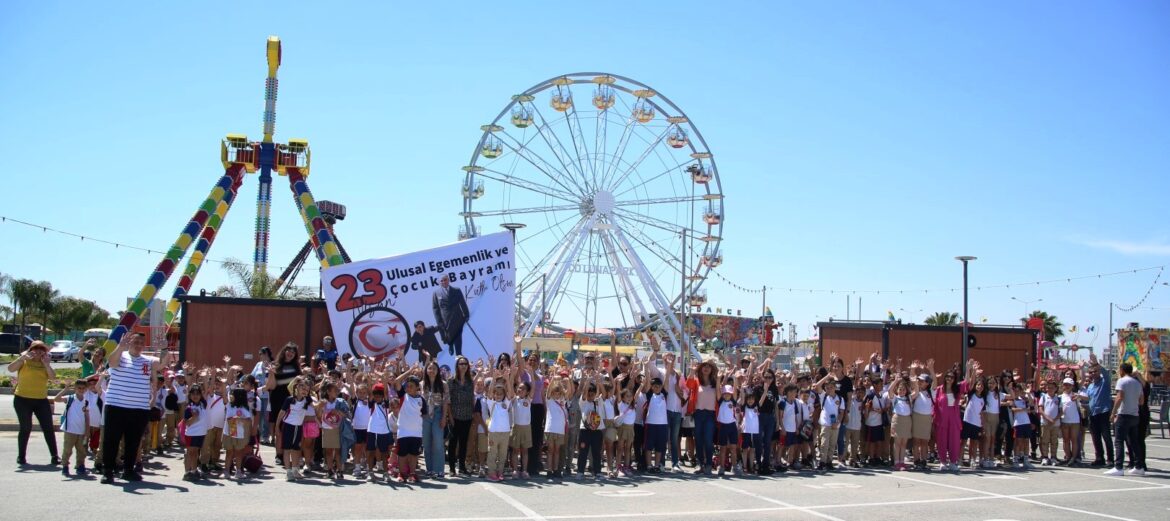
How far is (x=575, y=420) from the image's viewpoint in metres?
12.1

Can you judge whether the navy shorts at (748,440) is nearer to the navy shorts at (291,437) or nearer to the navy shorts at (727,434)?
the navy shorts at (727,434)

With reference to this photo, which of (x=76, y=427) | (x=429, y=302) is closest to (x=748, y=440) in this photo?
(x=76, y=427)

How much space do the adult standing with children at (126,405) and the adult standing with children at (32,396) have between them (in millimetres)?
1408

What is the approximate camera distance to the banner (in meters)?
18.2

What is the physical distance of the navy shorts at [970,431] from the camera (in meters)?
13.9

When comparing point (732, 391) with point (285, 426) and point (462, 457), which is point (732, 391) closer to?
point (462, 457)

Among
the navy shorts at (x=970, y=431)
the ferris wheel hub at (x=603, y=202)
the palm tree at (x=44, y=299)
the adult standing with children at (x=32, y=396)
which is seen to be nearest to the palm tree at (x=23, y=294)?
the palm tree at (x=44, y=299)

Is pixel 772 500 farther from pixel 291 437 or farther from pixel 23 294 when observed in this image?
pixel 23 294

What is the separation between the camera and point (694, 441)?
13.2 meters

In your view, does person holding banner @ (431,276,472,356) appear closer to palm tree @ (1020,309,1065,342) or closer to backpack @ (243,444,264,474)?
backpack @ (243,444,264,474)

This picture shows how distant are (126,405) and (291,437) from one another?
1793 mm

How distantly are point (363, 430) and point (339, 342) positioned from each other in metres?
7.12

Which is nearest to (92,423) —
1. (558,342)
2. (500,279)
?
(500,279)

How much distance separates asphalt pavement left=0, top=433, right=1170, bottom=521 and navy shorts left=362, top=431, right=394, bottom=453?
0.53m
